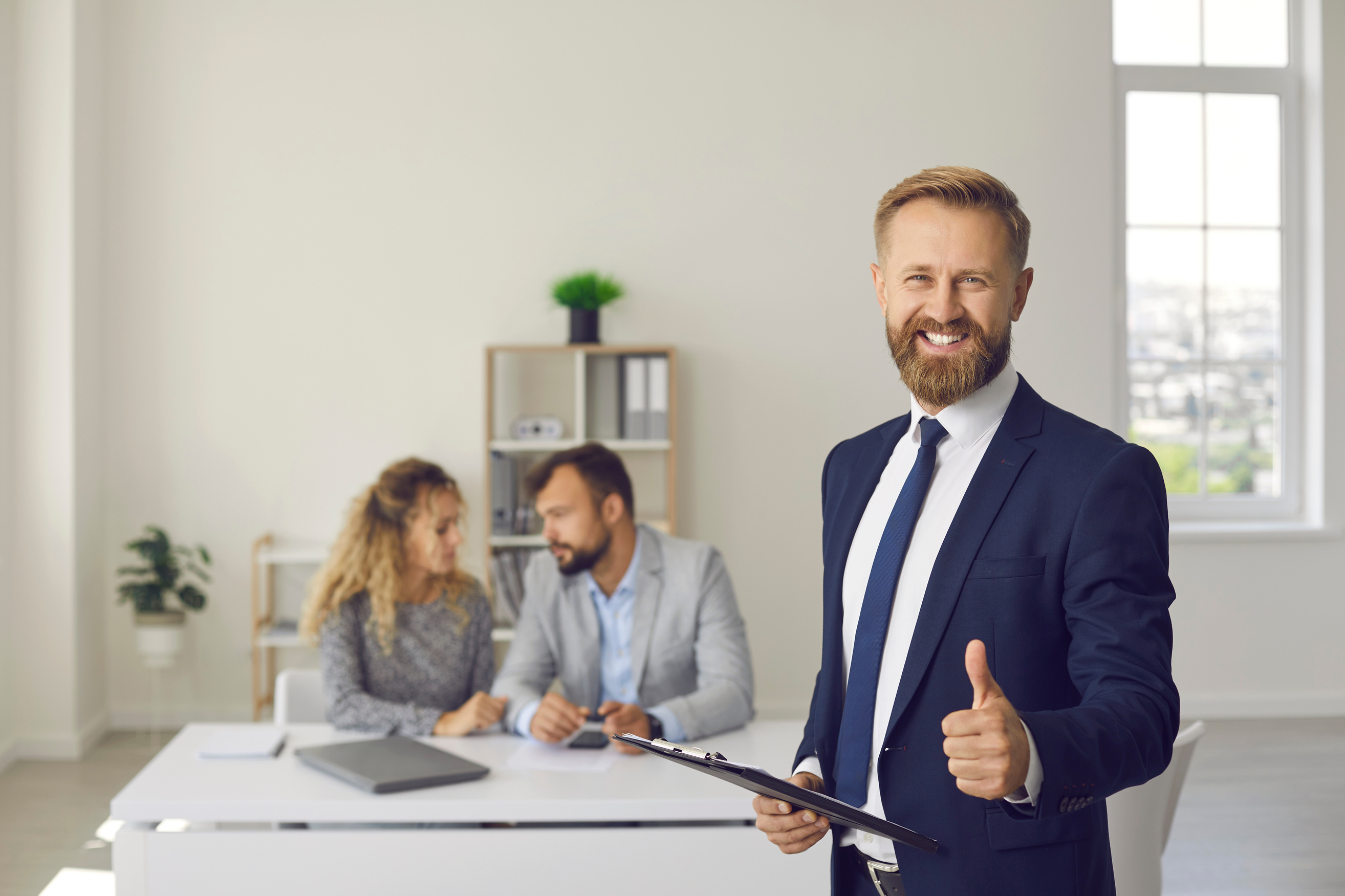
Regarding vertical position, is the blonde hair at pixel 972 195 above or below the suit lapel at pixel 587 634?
above

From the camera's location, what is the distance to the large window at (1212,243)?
506 centimetres

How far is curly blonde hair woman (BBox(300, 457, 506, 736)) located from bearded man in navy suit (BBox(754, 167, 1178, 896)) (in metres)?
1.45

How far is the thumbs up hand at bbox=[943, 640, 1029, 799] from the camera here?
34.0 inches

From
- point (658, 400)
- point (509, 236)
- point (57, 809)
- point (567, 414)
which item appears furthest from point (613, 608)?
point (509, 236)

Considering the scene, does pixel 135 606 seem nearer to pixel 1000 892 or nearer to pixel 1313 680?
pixel 1000 892

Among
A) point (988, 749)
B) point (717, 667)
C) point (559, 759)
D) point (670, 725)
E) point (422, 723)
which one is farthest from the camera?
point (717, 667)

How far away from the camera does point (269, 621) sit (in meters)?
4.60

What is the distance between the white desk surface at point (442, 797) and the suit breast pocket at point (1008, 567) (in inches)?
38.5

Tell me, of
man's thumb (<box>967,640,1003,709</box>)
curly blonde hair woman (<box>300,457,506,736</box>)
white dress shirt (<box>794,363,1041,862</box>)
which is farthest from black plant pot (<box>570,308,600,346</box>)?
man's thumb (<box>967,640,1003,709</box>)

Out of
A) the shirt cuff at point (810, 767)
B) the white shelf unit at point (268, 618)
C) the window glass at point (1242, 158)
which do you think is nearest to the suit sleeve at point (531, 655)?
the shirt cuff at point (810, 767)

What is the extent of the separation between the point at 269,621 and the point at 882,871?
4000 millimetres

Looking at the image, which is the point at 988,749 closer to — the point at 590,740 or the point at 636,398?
the point at 590,740

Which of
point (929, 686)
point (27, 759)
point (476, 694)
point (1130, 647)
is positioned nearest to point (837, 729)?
point (929, 686)

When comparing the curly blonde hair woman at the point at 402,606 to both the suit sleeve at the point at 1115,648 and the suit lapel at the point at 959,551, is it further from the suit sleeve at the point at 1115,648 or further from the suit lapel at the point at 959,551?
the suit sleeve at the point at 1115,648
